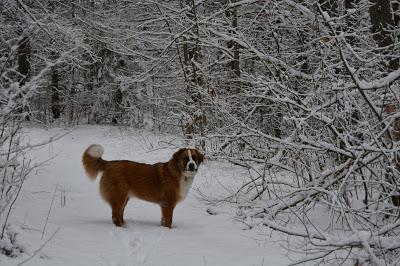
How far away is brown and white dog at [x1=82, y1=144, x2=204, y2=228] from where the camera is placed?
7304 millimetres

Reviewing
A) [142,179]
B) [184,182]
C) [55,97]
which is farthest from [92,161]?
[55,97]

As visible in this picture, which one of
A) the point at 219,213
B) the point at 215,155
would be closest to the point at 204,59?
the point at 215,155

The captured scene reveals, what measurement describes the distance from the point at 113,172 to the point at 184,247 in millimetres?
1996

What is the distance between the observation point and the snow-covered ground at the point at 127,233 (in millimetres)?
5176

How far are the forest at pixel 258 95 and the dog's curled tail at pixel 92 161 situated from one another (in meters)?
1.19

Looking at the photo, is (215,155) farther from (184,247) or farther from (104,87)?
(104,87)

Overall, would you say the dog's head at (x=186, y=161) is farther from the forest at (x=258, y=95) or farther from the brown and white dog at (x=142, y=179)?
the forest at (x=258, y=95)

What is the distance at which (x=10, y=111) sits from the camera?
4191mm

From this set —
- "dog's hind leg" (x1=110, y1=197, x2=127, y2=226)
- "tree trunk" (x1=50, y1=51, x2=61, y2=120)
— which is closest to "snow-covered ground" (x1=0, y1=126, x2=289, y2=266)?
"dog's hind leg" (x1=110, y1=197, x2=127, y2=226)

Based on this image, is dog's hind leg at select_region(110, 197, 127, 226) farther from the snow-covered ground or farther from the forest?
the forest

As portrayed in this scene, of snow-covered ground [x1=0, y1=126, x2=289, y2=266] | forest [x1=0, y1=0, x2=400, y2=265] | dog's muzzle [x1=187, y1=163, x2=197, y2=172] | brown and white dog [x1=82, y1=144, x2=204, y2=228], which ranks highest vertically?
forest [x1=0, y1=0, x2=400, y2=265]

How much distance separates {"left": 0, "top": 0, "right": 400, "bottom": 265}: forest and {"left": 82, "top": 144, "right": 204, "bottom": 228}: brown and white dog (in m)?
1.02

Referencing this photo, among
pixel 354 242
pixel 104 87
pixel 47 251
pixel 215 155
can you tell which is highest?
pixel 104 87

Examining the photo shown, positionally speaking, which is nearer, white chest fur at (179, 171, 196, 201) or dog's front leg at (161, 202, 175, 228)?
dog's front leg at (161, 202, 175, 228)
